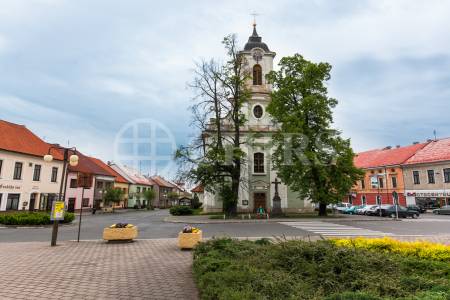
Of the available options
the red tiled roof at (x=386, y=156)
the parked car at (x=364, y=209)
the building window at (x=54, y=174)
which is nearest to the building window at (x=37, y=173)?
the building window at (x=54, y=174)

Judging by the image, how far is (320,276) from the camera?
204 inches

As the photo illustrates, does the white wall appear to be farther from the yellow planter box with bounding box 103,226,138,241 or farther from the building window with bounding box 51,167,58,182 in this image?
the yellow planter box with bounding box 103,226,138,241

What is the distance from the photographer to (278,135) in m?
30.8

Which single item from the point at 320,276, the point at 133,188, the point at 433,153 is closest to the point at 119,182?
the point at 133,188

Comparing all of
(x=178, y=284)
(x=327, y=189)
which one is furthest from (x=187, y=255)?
(x=327, y=189)

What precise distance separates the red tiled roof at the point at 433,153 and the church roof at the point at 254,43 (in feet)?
96.3

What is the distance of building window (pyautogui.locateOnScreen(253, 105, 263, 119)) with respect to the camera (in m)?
38.4

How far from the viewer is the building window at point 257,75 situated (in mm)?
39250

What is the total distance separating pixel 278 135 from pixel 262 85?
11.0m

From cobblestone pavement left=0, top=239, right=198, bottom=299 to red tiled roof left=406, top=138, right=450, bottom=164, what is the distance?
46013mm

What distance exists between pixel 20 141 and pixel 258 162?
29.1 m

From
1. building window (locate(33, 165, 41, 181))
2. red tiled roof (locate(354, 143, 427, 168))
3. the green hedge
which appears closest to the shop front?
red tiled roof (locate(354, 143, 427, 168))

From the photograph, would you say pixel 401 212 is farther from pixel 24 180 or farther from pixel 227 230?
pixel 24 180

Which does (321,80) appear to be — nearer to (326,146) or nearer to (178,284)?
(326,146)
